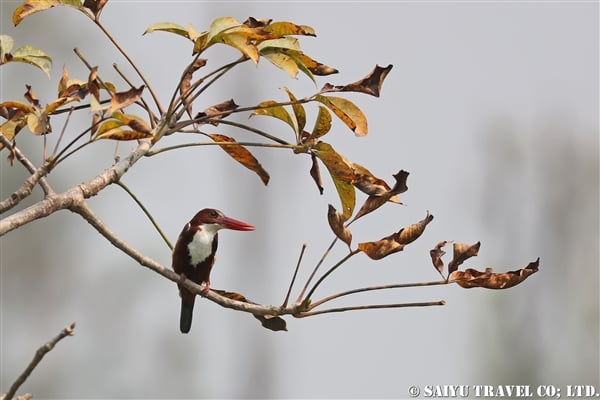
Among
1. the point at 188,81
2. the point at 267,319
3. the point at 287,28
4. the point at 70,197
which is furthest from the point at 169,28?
the point at 267,319

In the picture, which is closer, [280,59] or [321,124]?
[280,59]

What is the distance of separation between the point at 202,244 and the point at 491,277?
191 centimetres

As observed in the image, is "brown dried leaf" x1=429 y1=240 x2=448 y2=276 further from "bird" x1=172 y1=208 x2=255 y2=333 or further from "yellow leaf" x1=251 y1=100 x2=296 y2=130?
"bird" x1=172 y1=208 x2=255 y2=333

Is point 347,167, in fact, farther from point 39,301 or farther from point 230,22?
point 39,301

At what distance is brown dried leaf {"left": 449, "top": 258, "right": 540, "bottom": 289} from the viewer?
2121 millimetres

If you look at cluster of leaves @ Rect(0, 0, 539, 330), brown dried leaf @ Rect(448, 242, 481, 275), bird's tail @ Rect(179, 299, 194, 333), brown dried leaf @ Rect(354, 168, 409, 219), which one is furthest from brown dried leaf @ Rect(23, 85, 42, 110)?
bird's tail @ Rect(179, 299, 194, 333)

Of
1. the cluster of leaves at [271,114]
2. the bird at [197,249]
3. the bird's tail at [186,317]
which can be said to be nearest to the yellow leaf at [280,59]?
the cluster of leaves at [271,114]

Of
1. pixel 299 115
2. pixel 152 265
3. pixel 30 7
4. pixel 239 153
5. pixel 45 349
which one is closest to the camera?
pixel 45 349

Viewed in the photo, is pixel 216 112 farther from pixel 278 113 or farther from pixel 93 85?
pixel 93 85

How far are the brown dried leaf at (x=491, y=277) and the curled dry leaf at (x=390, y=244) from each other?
5.9 inches

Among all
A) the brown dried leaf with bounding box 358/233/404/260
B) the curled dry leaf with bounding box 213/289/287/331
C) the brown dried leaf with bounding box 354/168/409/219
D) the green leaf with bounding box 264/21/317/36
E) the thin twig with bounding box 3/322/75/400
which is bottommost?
the thin twig with bounding box 3/322/75/400

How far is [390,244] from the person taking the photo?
209 cm

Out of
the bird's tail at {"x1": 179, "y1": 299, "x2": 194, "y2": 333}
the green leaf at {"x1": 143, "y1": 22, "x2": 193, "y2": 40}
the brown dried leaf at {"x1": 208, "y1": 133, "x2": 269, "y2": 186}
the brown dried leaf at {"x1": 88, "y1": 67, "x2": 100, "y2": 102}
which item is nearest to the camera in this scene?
the brown dried leaf at {"x1": 88, "y1": 67, "x2": 100, "y2": 102}

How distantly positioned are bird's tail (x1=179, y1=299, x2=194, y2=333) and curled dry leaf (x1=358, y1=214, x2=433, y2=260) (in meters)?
1.69
